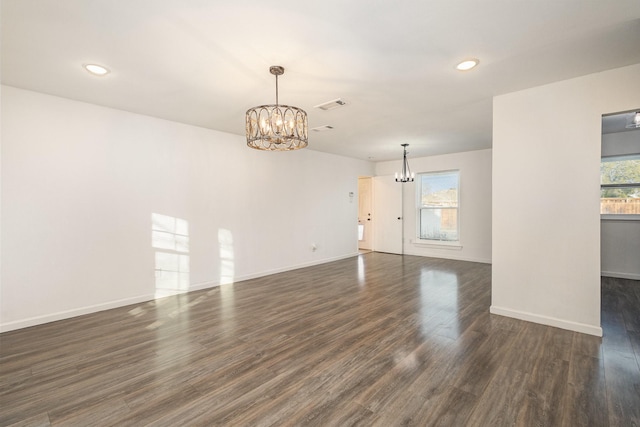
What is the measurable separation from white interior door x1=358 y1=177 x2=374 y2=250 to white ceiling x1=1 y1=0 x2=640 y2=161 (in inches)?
196

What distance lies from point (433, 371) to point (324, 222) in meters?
4.70

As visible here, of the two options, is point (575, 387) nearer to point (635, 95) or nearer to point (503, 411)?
point (503, 411)

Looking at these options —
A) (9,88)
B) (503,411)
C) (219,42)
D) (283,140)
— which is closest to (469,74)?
(283,140)

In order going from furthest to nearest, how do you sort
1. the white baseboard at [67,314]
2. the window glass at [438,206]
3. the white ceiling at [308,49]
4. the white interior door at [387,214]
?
1. the white interior door at [387,214]
2. the window glass at [438,206]
3. the white baseboard at [67,314]
4. the white ceiling at [308,49]

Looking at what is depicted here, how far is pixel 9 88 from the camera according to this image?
121 inches

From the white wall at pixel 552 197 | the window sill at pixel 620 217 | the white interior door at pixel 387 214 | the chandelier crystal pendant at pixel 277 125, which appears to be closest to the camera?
the chandelier crystal pendant at pixel 277 125

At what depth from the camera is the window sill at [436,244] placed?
691 cm

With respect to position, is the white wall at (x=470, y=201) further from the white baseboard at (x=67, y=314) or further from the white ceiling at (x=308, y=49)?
the white baseboard at (x=67, y=314)

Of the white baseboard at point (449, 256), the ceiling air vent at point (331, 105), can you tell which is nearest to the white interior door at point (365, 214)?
the white baseboard at point (449, 256)

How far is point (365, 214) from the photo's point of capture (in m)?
8.78

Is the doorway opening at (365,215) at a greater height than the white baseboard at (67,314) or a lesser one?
greater

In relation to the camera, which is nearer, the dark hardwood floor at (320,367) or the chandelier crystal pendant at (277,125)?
the dark hardwood floor at (320,367)

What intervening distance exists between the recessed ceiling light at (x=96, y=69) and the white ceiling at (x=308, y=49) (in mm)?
75

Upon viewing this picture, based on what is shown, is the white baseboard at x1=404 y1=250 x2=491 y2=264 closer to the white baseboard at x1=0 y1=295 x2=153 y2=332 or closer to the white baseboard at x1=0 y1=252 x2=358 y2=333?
the white baseboard at x1=0 y1=252 x2=358 y2=333
